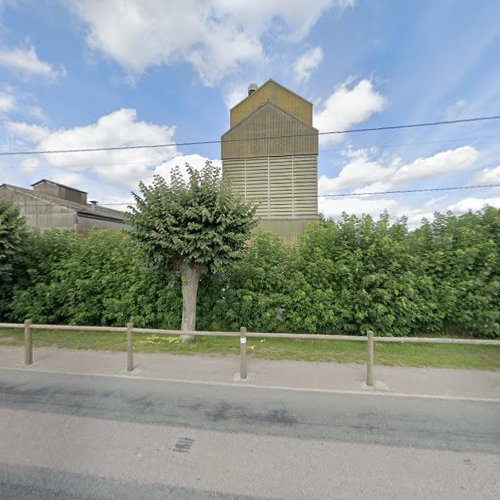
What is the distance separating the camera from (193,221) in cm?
602

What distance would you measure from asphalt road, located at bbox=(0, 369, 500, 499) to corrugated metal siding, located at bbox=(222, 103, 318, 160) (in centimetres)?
1425

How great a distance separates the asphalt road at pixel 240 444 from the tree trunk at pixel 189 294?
2.29 meters

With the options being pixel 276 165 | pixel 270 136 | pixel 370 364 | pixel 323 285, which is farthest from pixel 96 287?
pixel 270 136

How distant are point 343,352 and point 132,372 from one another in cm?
434

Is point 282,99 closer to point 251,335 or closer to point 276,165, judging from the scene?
point 276,165

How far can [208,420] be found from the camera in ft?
11.1

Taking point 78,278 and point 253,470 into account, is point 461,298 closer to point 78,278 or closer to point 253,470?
point 253,470

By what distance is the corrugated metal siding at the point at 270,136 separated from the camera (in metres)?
15.5

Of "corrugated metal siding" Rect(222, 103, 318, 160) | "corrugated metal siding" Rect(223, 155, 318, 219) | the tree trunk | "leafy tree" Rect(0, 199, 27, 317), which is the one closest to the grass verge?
the tree trunk

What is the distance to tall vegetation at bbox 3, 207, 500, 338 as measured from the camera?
20.8ft

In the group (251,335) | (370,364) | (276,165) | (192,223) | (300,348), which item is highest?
(276,165)

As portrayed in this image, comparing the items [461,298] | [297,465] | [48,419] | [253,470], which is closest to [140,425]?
[48,419]

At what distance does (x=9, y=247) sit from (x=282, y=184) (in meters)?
12.6

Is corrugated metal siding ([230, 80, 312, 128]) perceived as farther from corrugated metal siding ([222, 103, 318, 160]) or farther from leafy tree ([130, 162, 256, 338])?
leafy tree ([130, 162, 256, 338])
